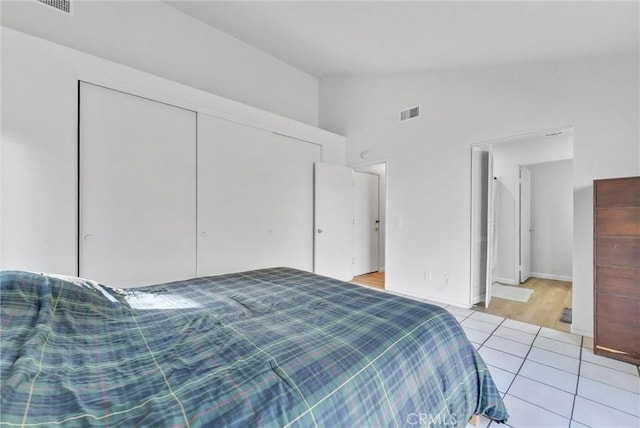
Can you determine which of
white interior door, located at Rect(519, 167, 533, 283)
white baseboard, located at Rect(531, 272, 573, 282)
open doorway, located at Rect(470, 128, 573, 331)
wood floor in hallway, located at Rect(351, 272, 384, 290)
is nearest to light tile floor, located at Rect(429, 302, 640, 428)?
open doorway, located at Rect(470, 128, 573, 331)

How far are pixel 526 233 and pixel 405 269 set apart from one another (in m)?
2.54

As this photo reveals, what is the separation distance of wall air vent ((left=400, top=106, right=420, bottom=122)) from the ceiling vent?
3732 mm

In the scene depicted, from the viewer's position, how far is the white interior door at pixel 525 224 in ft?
15.0

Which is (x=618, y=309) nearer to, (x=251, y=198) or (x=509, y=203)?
(x=509, y=203)

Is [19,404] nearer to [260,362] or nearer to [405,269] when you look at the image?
[260,362]

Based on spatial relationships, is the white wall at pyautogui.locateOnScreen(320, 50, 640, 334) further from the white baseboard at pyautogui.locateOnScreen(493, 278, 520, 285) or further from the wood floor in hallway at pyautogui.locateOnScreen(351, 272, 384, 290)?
the white baseboard at pyautogui.locateOnScreen(493, 278, 520, 285)

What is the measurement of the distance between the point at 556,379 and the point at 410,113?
10.5 feet

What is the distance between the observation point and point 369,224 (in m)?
5.34

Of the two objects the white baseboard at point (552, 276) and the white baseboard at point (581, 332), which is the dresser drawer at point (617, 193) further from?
the white baseboard at point (552, 276)

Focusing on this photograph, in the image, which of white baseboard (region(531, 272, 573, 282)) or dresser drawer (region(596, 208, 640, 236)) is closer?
dresser drawer (region(596, 208, 640, 236))

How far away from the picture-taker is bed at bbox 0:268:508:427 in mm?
729

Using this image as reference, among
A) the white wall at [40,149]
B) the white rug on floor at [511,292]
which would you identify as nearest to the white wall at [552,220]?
the white rug on floor at [511,292]

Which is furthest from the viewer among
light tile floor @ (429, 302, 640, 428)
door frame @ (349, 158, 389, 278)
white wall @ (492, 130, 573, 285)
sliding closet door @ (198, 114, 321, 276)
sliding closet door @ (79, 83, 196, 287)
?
white wall @ (492, 130, 573, 285)

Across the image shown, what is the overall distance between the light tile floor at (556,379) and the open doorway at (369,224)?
240 cm
